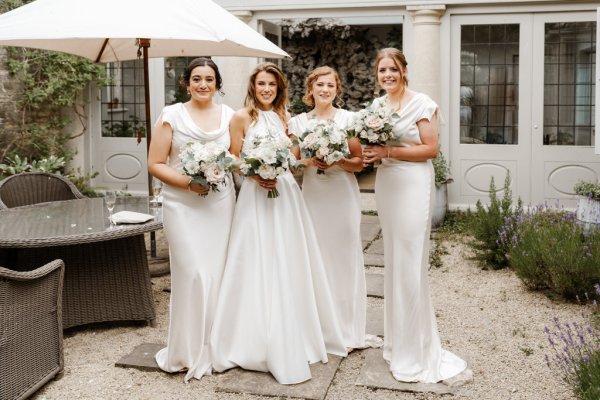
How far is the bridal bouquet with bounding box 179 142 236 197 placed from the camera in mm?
3775

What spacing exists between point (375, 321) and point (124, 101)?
20.4 feet

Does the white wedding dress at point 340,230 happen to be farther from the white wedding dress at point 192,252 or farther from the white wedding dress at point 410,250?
the white wedding dress at point 192,252

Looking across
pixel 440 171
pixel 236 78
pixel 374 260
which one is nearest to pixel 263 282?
pixel 374 260

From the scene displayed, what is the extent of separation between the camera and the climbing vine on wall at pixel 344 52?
43.8 ft

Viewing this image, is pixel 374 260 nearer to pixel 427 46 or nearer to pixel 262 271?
pixel 262 271

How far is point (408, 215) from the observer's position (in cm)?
387

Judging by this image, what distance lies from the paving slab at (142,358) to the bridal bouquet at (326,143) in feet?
5.19

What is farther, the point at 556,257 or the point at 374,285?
the point at 374,285

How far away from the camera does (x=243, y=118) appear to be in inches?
162

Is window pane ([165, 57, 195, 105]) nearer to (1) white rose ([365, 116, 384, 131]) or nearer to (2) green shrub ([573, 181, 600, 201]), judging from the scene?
(2) green shrub ([573, 181, 600, 201])

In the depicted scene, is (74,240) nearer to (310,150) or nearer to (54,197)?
(310,150)

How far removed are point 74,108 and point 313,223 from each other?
670 centimetres

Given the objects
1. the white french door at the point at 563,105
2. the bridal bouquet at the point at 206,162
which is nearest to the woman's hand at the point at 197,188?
the bridal bouquet at the point at 206,162

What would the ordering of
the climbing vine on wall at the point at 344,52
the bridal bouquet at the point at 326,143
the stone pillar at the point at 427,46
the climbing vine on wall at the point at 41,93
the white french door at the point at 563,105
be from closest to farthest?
the bridal bouquet at the point at 326,143 → the white french door at the point at 563,105 → the stone pillar at the point at 427,46 → the climbing vine on wall at the point at 41,93 → the climbing vine on wall at the point at 344,52
